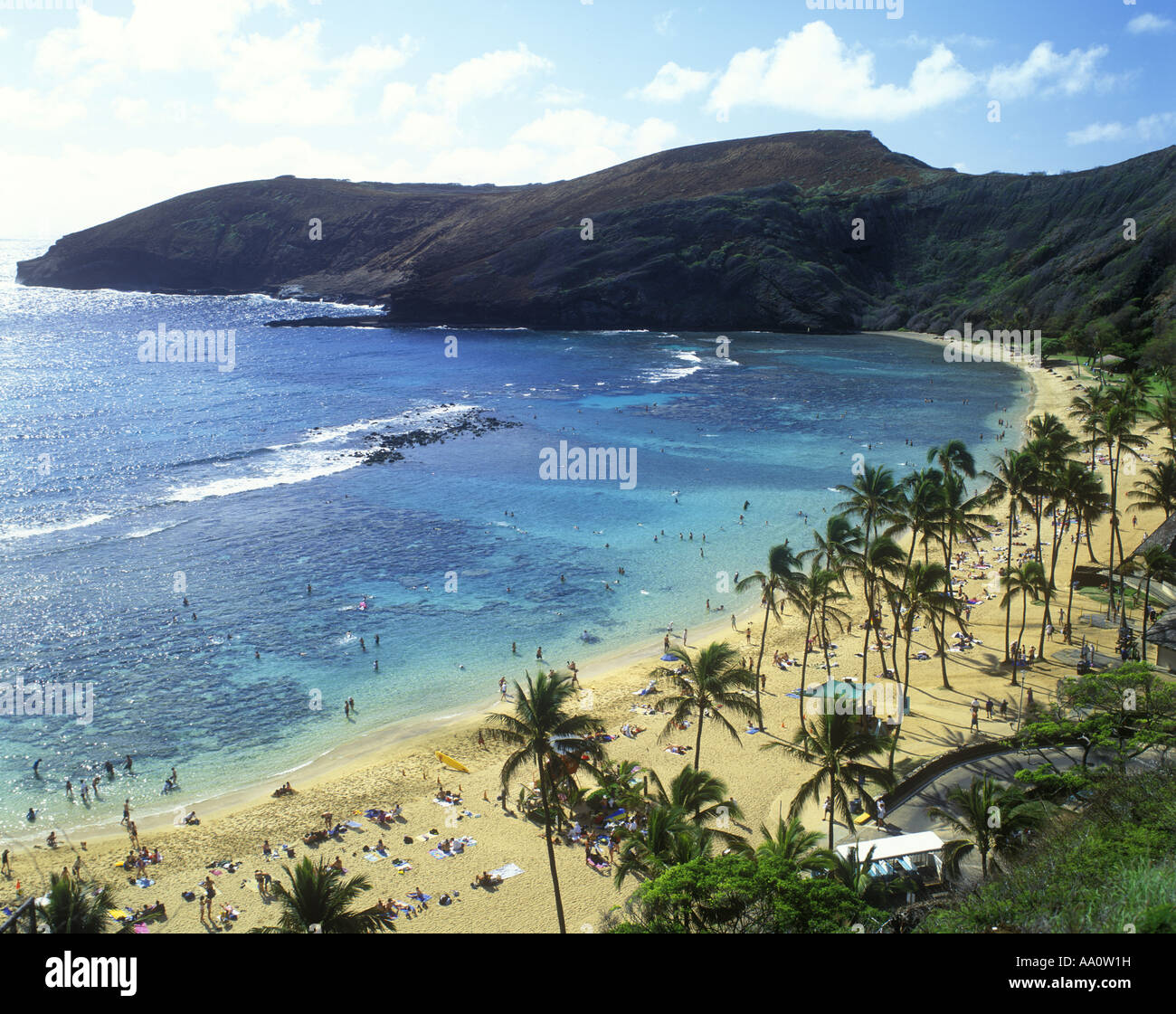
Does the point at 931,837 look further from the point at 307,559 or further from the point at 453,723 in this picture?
the point at 307,559

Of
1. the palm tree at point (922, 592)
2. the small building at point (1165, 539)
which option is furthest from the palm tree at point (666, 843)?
the small building at point (1165, 539)

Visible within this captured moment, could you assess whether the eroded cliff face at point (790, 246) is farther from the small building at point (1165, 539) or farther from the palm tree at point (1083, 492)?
the palm tree at point (1083, 492)

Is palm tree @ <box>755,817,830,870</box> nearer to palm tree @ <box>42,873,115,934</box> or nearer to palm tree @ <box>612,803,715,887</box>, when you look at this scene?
palm tree @ <box>612,803,715,887</box>

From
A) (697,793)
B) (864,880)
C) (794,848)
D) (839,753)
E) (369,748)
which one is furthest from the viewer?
(369,748)

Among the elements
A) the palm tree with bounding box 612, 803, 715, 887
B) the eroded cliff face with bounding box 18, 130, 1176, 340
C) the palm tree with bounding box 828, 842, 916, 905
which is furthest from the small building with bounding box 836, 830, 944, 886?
the eroded cliff face with bounding box 18, 130, 1176, 340

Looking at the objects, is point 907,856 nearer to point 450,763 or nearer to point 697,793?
point 697,793

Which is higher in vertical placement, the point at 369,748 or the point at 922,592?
the point at 922,592

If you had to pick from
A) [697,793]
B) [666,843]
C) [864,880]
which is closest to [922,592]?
[697,793]
